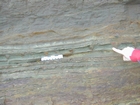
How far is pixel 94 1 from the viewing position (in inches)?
91.0

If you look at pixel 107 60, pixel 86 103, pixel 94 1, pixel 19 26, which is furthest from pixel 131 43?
pixel 19 26

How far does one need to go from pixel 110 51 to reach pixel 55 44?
1.69 feet

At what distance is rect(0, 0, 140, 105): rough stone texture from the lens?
2.32m

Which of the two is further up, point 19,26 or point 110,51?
point 19,26

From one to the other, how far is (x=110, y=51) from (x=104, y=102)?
497 mm

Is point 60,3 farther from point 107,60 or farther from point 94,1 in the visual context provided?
point 107,60

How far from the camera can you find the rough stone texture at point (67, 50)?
2.32 meters

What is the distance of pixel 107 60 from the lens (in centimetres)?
242

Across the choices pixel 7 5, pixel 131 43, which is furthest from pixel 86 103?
pixel 7 5

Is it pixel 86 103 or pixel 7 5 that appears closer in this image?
pixel 7 5

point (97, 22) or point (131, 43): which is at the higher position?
point (97, 22)

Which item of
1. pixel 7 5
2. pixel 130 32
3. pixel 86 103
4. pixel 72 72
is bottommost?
pixel 86 103

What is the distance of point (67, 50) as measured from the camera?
7.82 feet

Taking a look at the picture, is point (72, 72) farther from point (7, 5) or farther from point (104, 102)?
point (7, 5)
